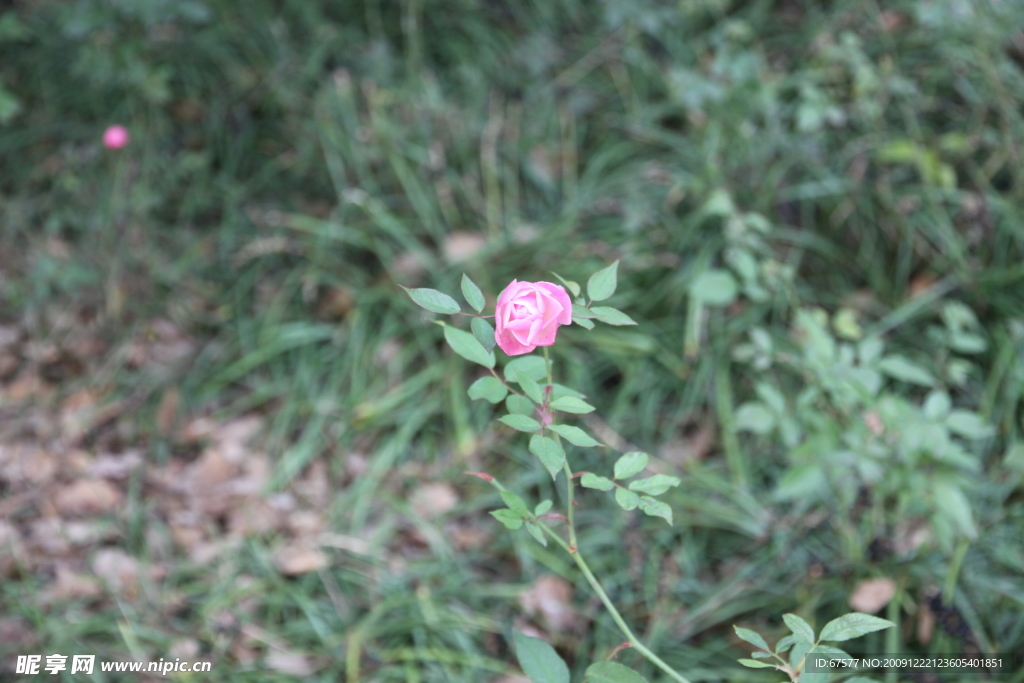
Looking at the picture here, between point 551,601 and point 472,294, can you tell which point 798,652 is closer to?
point 472,294

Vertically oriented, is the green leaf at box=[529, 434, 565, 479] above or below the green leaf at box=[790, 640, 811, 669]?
above

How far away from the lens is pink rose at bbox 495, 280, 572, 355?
37.4 inches

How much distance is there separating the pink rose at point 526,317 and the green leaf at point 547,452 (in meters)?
0.12

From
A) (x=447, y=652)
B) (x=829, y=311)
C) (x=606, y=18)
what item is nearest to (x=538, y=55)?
(x=606, y=18)

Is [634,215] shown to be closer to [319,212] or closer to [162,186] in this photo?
[319,212]

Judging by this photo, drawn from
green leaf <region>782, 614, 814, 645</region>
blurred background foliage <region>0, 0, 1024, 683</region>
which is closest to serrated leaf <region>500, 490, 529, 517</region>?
green leaf <region>782, 614, 814, 645</region>

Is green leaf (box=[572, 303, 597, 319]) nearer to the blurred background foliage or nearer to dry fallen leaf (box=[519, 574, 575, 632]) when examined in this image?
the blurred background foliage

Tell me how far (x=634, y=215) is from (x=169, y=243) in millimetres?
1683

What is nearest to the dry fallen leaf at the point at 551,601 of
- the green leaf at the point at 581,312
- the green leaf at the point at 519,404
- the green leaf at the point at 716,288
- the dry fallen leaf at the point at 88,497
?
the green leaf at the point at 716,288

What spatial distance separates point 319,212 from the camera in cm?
293

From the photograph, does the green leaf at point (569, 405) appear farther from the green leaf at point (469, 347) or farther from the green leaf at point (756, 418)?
the green leaf at point (756, 418)

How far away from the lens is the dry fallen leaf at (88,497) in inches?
91.4

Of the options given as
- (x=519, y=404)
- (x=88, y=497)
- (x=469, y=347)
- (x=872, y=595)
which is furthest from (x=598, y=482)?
(x=88, y=497)

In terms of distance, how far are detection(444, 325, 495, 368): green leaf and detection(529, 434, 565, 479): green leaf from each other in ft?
A: 0.38
